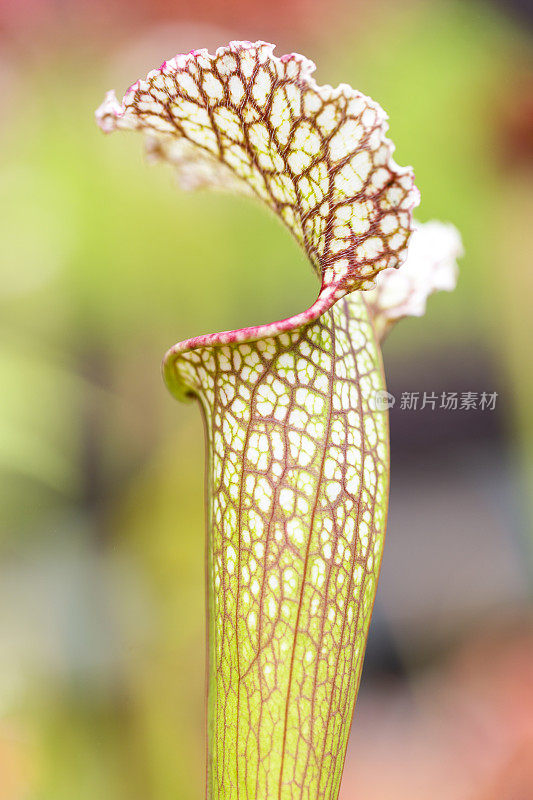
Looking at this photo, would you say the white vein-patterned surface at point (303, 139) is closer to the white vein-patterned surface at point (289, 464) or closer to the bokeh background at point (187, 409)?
the white vein-patterned surface at point (289, 464)

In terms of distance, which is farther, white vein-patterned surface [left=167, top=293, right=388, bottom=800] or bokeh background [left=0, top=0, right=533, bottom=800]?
bokeh background [left=0, top=0, right=533, bottom=800]

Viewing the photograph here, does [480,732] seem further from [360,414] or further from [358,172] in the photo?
[358,172]

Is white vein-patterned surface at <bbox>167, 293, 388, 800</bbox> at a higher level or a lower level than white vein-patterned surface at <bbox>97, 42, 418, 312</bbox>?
lower

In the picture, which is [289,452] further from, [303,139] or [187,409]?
[187,409]

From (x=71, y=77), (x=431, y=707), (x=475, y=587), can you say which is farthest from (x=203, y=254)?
(x=431, y=707)

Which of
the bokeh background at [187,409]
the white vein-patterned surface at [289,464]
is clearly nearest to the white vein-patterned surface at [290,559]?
the white vein-patterned surface at [289,464]

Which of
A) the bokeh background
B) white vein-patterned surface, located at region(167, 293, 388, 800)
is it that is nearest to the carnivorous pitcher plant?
white vein-patterned surface, located at region(167, 293, 388, 800)

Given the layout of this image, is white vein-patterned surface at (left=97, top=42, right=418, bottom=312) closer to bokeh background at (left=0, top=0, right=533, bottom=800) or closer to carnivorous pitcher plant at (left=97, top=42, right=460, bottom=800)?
carnivorous pitcher plant at (left=97, top=42, right=460, bottom=800)
